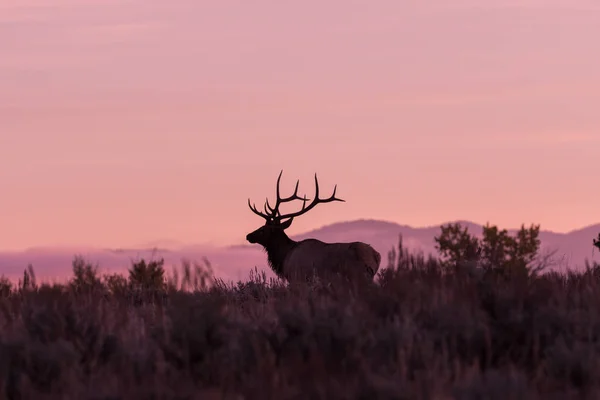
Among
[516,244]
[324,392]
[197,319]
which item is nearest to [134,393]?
[324,392]

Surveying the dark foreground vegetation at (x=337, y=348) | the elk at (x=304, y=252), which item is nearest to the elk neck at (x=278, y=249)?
the elk at (x=304, y=252)

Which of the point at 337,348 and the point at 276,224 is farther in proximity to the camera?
the point at 276,224

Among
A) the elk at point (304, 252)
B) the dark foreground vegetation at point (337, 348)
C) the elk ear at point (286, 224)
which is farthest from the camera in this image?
the elk ear at point (286, 224)

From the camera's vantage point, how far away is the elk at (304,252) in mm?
21688

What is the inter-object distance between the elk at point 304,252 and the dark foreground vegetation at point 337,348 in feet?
35.2

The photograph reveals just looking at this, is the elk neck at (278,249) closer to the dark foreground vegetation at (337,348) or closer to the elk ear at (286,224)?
the elk ear at (286,224)

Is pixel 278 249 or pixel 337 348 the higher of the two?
pixel 278 249

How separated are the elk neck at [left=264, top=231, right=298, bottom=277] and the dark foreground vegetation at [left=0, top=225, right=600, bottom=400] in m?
13.6

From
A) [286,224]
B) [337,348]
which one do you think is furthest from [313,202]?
[337,348]

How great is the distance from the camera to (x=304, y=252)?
73.7ft

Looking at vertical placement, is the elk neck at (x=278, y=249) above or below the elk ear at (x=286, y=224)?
below

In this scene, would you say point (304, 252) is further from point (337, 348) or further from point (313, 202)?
point (337, 348)

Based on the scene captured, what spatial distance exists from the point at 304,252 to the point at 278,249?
1.79m

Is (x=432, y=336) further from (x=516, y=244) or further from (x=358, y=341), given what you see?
(x=516, y=244)
